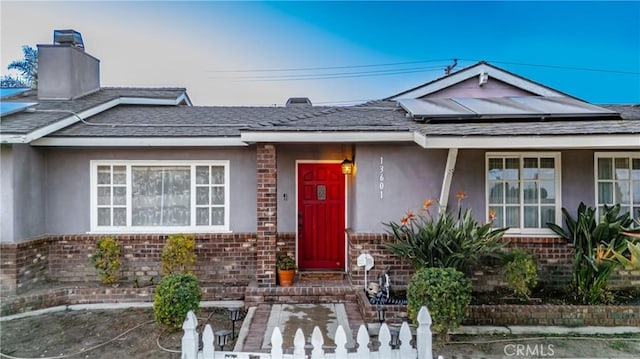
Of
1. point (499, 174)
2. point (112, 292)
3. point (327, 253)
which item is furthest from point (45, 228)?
point (499, 174)

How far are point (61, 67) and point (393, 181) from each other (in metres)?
9.30

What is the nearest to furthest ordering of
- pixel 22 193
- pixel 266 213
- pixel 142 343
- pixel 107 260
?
pixel 142 343 < pixel 266 213 < pixel 22 193 < pixel 107 260

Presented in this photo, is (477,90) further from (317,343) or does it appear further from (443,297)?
(317,343)

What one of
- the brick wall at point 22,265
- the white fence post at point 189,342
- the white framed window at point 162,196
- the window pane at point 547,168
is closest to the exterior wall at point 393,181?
the window pane at point 547,168

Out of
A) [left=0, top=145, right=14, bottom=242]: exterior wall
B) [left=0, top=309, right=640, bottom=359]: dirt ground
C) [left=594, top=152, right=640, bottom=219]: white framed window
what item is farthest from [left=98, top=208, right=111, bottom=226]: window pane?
[left=594, top=152, right=640, bottom=219]: white framed window

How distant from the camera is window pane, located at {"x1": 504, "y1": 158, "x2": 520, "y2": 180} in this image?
7.17m

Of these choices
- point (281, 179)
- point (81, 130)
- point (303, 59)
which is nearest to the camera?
point (81, 130)

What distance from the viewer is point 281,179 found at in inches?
318

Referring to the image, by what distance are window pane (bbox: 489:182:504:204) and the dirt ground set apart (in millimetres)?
2707

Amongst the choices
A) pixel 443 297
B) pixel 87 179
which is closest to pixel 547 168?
pixel 443 297

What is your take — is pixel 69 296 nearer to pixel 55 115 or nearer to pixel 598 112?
pixel 55 115

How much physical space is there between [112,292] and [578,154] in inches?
382

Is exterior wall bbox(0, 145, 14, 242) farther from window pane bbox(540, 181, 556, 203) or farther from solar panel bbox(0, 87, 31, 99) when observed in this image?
window pane bbox(540, 181, 556, 203)

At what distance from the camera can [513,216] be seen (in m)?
7.18
